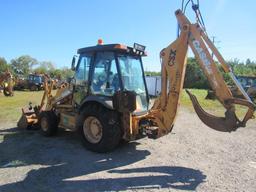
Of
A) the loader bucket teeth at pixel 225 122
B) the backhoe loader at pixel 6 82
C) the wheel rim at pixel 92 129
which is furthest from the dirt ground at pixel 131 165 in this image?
the backhoe loader at pixel 6 82

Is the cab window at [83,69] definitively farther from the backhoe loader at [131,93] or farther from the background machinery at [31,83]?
the background machinery at [31,83]

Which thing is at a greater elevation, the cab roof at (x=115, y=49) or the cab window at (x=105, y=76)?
the cab roof at (x=115, y=49)

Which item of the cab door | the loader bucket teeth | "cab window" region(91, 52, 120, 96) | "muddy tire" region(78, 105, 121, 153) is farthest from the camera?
A: the cab door

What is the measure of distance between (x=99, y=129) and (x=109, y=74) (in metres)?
1.28

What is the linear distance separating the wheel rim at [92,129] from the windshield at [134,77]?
1.02m

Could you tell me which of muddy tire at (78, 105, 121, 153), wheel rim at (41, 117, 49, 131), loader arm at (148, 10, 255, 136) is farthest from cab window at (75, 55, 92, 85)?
loader arm at (148, 10, 255, 136)

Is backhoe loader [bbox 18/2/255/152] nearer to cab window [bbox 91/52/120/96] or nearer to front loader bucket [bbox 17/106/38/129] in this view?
cab window [bbox 91/52/120/96]

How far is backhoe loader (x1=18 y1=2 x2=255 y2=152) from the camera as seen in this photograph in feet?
18.3

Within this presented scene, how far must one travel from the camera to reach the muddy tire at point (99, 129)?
625 cm

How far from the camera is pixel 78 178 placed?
508 centimetres

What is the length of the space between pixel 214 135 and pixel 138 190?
15.6ft

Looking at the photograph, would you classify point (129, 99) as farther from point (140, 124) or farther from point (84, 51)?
point (84, 51)

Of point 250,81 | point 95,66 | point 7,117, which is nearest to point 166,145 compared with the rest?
point 95,66

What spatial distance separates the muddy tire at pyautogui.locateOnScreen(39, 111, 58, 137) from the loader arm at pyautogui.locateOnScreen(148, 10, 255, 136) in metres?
2.89
